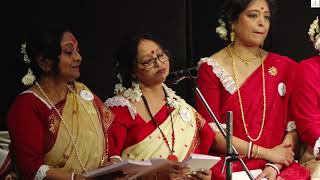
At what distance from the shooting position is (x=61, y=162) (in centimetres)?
412

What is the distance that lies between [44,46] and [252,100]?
133cm

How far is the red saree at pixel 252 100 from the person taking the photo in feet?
15.4

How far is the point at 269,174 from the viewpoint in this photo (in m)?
4.55

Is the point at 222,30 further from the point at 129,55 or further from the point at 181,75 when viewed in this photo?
the point at 181,75

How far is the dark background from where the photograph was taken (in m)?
4.82

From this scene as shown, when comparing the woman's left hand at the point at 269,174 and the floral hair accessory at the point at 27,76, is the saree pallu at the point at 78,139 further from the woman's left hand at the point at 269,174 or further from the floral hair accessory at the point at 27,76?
the woman's left hand at the point at 269,174

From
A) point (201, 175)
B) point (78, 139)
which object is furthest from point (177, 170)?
point (78, 139)

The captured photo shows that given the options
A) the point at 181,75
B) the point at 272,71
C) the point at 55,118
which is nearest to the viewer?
the point at 181,75

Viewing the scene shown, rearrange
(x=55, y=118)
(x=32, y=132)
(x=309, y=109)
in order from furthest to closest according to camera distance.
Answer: (x=309, y=109)
(x=55, y=118)
(x=32, y=132)

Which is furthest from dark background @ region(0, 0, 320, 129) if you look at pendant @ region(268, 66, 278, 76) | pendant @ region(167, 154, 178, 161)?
pendant @ region(167, 154, 178, 161)

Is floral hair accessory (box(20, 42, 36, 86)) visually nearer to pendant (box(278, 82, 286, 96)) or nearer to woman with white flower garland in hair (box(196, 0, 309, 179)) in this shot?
woman with white flower garland in hair (box(196, 0, 309, 179))

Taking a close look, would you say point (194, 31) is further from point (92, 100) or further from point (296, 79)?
point (92, 100)

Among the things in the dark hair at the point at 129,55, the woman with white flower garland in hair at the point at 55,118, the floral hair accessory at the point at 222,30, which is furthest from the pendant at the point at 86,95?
the floral hair accessory at the point at 222,30

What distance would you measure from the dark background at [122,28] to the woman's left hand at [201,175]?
0.83 metres
